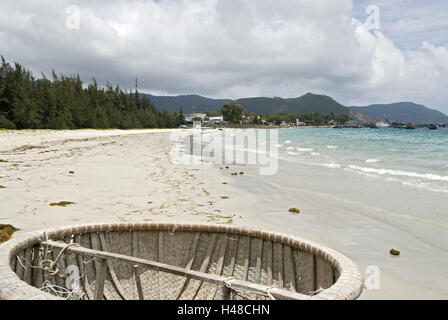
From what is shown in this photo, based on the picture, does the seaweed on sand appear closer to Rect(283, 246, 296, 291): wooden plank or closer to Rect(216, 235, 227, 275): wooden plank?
Rect(216, 235, 227, 275): wooden plank

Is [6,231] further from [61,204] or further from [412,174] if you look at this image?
[412,174]

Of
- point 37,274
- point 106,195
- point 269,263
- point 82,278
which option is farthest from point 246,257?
point 106,195

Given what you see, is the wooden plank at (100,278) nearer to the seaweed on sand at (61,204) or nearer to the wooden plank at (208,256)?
the wooden plank at (208,256)

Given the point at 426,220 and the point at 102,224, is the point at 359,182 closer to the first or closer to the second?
the point at 426,220

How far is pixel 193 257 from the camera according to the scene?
362cm

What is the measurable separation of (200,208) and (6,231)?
3.61 m

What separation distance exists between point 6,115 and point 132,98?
4692cm

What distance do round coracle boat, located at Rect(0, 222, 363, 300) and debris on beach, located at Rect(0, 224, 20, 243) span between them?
1490mm

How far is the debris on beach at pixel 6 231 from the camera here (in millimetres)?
4223

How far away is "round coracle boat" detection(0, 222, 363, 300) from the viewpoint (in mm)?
2859
